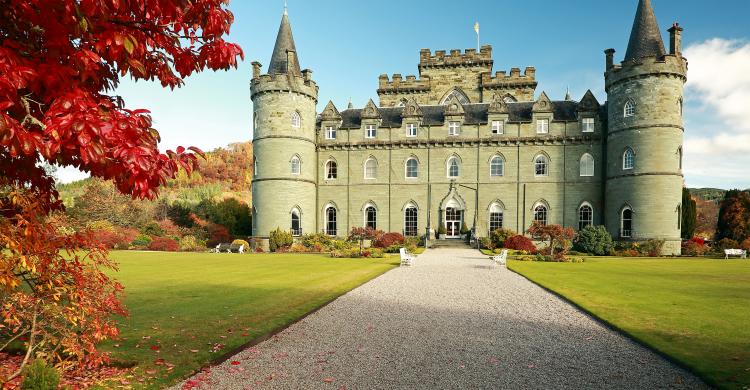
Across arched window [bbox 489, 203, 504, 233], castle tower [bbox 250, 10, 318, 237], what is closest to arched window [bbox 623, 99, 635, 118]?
arched window [bbox 489, 203, 504, 233]

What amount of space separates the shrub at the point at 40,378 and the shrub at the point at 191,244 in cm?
3026

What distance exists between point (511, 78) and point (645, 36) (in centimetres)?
1262

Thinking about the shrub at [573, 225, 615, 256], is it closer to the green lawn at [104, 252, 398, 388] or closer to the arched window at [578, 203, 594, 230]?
the arched window at [578, 203, 594, 230]

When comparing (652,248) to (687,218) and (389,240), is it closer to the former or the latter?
(687,218)

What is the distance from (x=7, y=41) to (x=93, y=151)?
131 centimetres

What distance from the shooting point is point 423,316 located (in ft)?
31.7

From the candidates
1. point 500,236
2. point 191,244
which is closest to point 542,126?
point 500,236

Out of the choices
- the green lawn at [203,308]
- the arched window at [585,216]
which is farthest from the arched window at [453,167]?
the green lawn at [203,308]

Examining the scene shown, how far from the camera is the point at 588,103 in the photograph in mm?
35500

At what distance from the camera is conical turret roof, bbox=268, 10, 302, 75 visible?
36.2 m

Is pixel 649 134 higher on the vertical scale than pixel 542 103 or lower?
lower

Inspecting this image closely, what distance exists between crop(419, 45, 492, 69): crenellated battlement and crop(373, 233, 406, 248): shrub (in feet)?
62.8

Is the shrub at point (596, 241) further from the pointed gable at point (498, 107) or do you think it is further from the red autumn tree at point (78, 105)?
the red autumn tree at point (78, 105)

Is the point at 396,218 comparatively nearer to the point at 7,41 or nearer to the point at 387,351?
the point at 387,351
